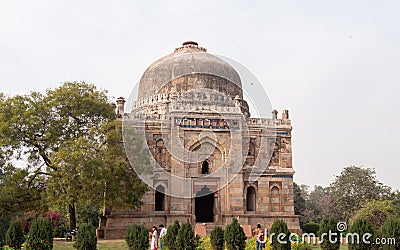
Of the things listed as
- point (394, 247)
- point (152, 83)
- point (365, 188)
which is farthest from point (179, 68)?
point (394, 247)

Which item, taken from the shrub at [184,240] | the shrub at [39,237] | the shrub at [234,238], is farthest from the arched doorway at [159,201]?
the shrub at [39,237]

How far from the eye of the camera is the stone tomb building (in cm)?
2055

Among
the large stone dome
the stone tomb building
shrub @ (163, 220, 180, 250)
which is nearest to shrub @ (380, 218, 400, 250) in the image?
shrub @ (163, 220, 180, 250)

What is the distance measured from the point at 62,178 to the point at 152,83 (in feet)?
34.0

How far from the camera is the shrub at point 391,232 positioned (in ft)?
39.8

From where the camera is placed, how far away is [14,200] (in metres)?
16.8

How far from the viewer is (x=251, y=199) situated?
2198 centimetres

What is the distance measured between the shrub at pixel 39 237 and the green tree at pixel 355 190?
19.5 meters

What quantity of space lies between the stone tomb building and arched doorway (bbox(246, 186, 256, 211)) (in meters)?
0.03

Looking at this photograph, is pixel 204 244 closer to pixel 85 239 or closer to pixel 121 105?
pixel 85 239

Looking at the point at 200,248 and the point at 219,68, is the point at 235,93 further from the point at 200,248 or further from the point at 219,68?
the point at 200,248

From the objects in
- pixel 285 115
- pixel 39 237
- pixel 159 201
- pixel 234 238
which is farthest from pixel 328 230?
pixel 285 115

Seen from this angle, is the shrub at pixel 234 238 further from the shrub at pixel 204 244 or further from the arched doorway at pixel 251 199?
the arched doorway at pixel 251 199

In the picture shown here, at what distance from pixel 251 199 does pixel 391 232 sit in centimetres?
1008
